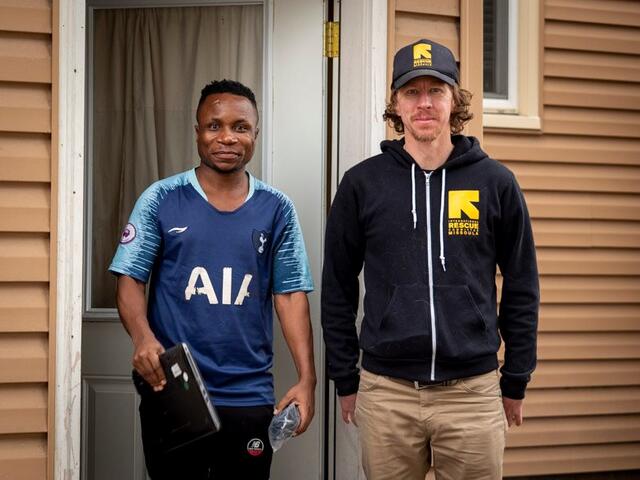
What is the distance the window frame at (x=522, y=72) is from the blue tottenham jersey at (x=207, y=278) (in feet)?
7.10

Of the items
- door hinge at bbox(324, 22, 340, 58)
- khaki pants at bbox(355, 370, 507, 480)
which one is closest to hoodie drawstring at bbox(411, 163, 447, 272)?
khaki pants at bbox(355, 370, 507, 480)

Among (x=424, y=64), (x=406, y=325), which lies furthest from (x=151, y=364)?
(x=424, y=64)

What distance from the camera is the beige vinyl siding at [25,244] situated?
2.54 metres

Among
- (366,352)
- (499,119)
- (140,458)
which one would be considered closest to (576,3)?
(499,119)

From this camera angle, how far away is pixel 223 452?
95.3 inches

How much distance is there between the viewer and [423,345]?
2.15 m

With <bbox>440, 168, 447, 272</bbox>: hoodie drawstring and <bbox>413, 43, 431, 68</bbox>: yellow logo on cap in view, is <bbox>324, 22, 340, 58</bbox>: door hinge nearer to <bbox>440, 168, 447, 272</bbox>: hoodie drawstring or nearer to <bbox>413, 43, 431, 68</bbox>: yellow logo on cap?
<bbox>413, 43, 431, 68</bbox>: yellow logo on cap

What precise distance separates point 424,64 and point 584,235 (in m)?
2.42

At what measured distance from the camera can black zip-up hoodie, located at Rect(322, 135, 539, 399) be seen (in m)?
2.17

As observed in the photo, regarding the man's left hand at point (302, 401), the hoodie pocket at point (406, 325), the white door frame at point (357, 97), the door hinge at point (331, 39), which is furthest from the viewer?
the door hinge at point (331, 39)

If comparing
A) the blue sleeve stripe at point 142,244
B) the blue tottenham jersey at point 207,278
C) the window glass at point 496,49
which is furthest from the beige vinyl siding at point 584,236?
the blue sleeve stripe at point 142,244

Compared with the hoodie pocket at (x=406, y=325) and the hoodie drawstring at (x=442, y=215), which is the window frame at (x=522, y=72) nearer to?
the hoodie drawstring at (x=442, y=215)

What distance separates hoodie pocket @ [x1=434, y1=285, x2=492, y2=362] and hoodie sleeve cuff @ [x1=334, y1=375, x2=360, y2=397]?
13.0 inches

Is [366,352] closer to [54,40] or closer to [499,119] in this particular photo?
[54,40]
